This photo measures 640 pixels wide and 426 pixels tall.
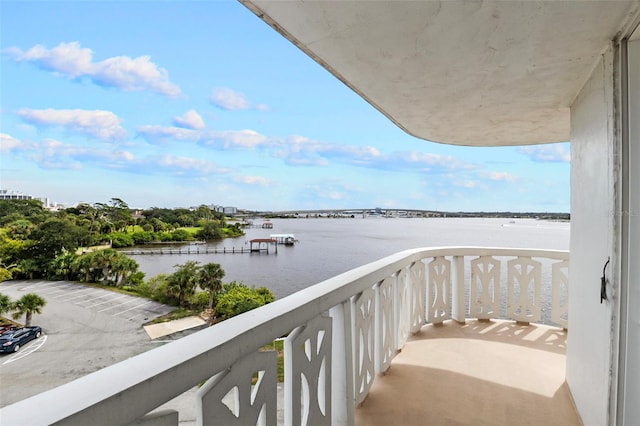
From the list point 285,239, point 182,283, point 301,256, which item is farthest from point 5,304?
point 301,256

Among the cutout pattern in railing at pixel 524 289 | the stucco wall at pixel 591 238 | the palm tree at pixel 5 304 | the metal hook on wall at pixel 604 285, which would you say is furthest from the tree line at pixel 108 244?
the metal hook on wall at pixel 604 285

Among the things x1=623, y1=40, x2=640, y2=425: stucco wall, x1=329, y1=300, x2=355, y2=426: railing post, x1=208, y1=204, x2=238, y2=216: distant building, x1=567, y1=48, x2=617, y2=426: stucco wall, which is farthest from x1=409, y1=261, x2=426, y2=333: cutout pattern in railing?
x1=208, y1=204, x2=238, y2=216: distant building

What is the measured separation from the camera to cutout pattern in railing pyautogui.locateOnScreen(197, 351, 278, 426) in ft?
2.17

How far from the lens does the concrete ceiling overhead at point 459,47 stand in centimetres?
108

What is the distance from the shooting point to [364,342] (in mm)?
1676

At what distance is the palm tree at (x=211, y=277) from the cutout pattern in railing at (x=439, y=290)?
10588 millimetres

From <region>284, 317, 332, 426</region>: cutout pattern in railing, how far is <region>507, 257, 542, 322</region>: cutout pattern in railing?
256cm

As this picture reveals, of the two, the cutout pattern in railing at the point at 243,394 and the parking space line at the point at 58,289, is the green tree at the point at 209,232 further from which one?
the cutout pattern in railing at the point at 243,394

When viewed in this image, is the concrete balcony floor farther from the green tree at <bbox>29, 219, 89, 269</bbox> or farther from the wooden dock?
the wooden dock

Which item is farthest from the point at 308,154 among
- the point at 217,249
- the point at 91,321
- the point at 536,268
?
the point at 536,268

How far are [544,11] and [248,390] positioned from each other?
140cm

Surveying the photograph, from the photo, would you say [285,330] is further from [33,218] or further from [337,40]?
[33,218]

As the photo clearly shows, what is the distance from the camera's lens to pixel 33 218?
5.48 meters

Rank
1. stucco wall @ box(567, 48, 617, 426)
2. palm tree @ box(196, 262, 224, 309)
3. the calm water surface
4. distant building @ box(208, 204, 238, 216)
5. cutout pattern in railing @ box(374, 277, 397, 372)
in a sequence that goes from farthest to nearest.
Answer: palm tree @ box(196, 262, 224, 309) < the calm water surface < distant building @ box(208, 204, 238, 216) < cutout pattern in railing @ box(374, 277, 397, 372) < stucco wall @ box(567, 48, 617, 426)
